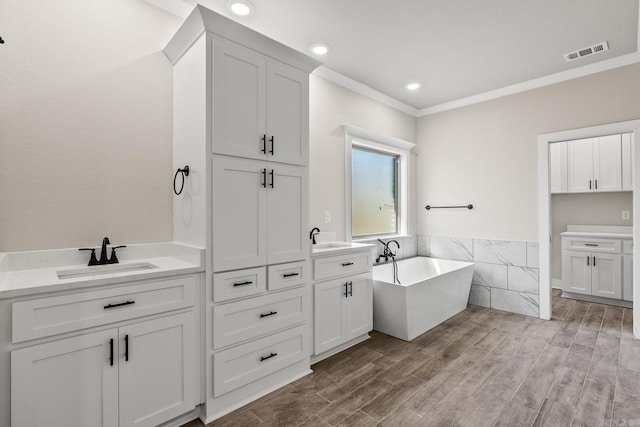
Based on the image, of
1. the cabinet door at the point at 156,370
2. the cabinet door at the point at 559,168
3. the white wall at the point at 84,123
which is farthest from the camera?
the cabinet door at the point at 559,168

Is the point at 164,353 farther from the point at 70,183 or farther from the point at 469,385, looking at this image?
the point at 469,385

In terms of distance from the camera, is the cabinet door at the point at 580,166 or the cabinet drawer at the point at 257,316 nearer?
the cabinet drawer at the point at 257,316

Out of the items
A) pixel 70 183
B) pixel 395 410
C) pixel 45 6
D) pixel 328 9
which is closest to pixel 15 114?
pixel 70 183

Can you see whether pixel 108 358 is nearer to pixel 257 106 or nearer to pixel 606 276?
pixel 257 106

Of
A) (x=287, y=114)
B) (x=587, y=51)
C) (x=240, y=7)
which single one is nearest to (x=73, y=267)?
(x=287, y=114)

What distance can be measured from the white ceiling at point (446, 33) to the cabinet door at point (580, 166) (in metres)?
1.71

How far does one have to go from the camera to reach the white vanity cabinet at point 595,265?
3971mm

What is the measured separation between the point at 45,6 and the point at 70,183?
40.5 inches

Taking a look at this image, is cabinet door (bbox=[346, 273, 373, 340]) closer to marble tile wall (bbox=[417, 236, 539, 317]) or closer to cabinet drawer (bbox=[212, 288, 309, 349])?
cabinet drawer (bbox=[212, 288, 309, 349])

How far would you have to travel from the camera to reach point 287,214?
2.25 meters

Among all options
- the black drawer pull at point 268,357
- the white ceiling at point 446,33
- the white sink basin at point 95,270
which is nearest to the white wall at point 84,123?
the white sink basin at point 95,270

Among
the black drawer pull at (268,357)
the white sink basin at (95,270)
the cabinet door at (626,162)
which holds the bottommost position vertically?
the black drawer pull at (268,357)

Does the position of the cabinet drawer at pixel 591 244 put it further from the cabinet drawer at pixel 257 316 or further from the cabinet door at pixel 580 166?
the cabinet drawer at pixel 257 316

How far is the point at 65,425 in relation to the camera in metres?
1.42
